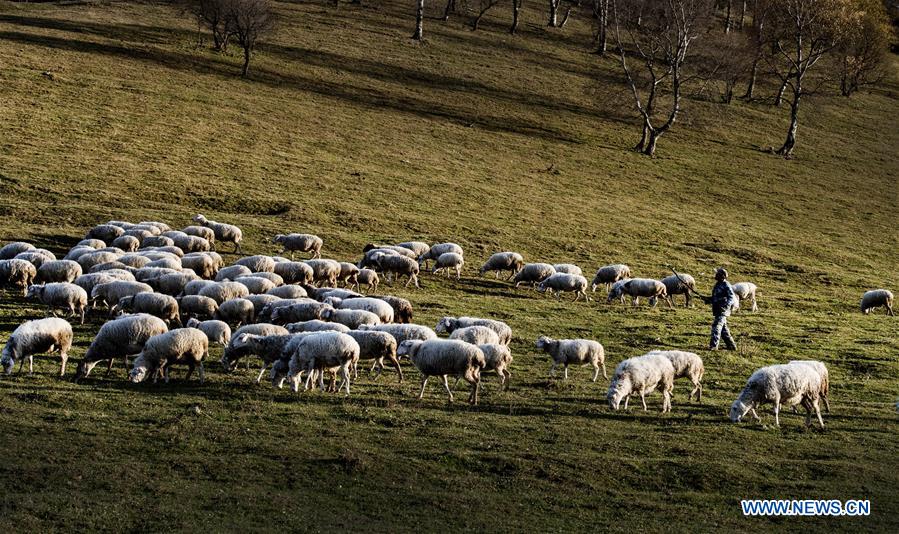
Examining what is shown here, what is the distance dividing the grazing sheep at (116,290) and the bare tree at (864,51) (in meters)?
74.9

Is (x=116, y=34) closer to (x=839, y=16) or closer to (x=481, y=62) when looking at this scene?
(x=481, y=62)

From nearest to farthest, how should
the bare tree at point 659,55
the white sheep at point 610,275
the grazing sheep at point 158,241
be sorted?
the grazing sheep at point 158,241 < the white sheep at point 610,275 < the bare tree at point 659,55

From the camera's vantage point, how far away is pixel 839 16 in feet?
236

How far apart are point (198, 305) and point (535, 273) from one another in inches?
514

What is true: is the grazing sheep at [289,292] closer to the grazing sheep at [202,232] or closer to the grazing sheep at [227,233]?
the grazing sheep at [202,232]

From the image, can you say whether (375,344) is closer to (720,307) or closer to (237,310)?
(237,310)

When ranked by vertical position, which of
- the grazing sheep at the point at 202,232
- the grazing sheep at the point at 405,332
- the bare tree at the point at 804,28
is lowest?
the grazing sheep at the point at 202,232

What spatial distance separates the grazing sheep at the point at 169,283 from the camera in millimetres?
25172

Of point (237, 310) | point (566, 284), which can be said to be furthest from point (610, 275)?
point (237, 310)

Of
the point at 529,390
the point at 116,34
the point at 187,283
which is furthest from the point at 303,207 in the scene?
the point at 116,34

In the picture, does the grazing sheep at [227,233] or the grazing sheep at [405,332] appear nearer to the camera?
the grazing sheep at [405,332]

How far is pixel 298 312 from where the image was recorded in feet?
72.9

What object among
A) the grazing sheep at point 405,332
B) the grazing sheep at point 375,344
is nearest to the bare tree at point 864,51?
the grazing sheep at point 405,332

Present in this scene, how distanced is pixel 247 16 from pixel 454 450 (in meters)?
55.5
